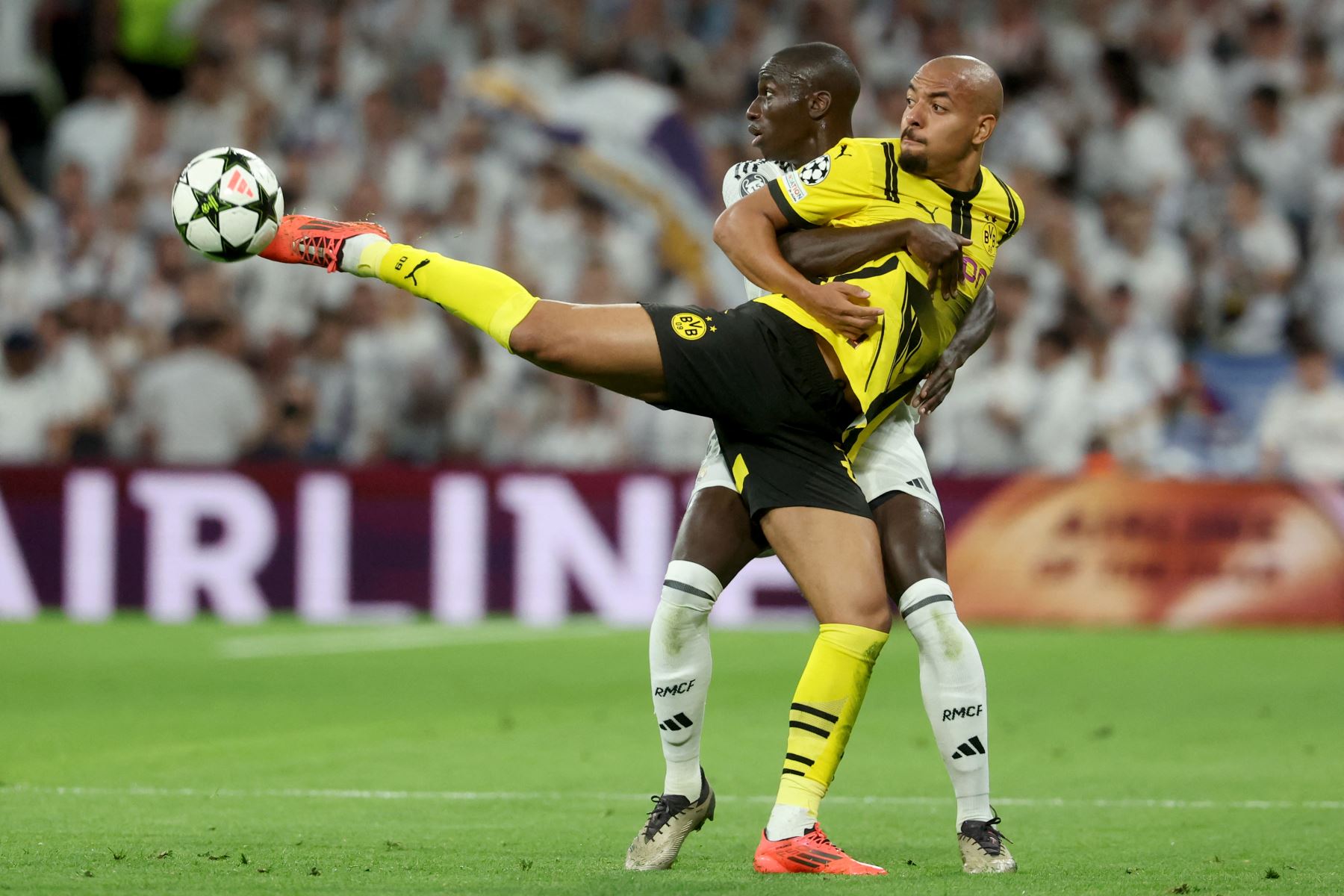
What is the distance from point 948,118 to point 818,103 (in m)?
0.74

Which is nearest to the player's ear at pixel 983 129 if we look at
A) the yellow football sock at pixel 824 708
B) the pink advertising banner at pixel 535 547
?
the yellow football sock at pixel 824 708

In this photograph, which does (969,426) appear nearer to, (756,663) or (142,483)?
(756,663)

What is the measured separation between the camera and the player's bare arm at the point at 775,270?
213 inches

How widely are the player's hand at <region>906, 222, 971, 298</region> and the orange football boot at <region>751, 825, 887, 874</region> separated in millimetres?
1605

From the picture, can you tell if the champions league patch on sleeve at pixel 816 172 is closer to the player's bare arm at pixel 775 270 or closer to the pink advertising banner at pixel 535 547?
the player's bare arm at pixel 775 270

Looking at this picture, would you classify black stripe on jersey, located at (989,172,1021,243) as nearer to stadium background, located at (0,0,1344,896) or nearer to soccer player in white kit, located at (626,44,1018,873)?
soccer player in white kit, located at (626,44,1018,873)

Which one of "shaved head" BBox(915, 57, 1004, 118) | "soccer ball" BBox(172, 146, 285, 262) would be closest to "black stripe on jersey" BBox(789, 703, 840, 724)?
"shaved head" BBox(915, 57, 1004, 118)

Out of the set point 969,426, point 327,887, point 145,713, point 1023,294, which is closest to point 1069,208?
point 1023,294

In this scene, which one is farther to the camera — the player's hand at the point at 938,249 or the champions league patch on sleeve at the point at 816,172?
the champions league patch on sleeve at the point at 816,172

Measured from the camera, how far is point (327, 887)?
192 inches

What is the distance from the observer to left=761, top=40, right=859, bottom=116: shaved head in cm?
614

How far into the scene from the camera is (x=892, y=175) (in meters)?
5.60

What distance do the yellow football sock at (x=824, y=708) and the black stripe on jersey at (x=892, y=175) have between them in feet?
4.08

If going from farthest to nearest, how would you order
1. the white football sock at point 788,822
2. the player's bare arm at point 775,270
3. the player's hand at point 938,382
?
the player's hand at point 938,382, the player's bare arm at point 775,270, the white football sock at point 788,822
